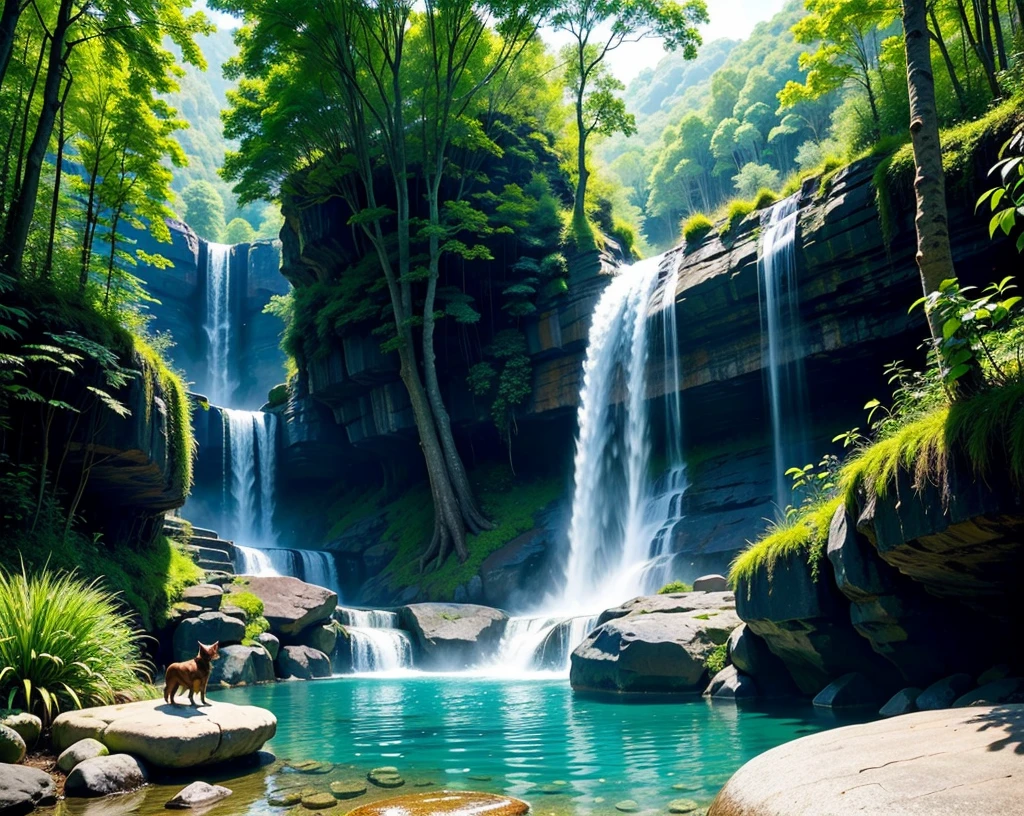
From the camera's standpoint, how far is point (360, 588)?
25375 mm

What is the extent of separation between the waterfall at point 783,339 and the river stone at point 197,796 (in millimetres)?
14448

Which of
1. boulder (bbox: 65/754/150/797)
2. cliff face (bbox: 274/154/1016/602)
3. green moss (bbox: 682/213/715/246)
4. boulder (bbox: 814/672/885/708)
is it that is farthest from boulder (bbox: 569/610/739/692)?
green moss (bbox: 682/213/715/246)

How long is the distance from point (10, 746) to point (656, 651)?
754 centimetres

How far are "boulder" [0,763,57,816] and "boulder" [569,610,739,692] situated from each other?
7.32 meters

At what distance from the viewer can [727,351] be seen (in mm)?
19672

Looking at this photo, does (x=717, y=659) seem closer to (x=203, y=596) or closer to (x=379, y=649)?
(x=379, y=649)

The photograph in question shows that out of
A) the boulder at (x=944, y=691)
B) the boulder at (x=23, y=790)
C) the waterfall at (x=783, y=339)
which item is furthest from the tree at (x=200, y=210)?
the boulder at (x=944, y=691)

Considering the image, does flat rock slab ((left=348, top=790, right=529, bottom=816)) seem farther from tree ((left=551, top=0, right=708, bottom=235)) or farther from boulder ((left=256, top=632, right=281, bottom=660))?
tree ((left=551, top=0, right=708, bottom=235))

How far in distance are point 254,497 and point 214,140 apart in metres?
105

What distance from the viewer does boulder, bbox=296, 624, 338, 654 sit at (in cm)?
1625

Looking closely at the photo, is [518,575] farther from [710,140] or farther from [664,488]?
[710,140]

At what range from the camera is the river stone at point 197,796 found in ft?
17.4

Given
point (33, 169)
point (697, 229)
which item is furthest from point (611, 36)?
point (33, 169)

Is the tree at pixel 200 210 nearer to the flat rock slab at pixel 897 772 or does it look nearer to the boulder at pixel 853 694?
the boulder at pixel 853 694
